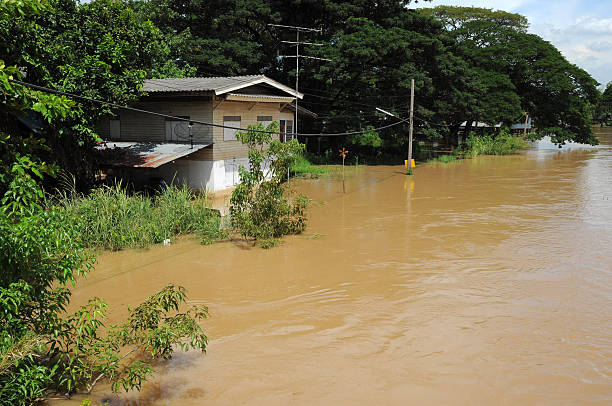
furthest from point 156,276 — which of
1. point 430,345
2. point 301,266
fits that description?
point 430,345

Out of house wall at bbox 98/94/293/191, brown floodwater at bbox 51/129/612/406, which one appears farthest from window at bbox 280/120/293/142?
brown floodwater at bbox 51/129/612/406

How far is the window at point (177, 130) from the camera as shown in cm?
2031

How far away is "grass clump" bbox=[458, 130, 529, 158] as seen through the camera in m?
39.4

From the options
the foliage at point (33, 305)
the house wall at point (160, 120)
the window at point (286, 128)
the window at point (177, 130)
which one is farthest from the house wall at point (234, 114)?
the foliage at point (33, 305)

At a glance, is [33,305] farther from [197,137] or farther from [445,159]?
[445,159]

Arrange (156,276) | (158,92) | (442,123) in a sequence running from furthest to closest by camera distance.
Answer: (442,123) < (158,92) < (156,276)

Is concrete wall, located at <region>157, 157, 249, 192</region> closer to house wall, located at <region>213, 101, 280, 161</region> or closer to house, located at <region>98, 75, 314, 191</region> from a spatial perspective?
house, located at <region>98, 75, 314, 191</region>

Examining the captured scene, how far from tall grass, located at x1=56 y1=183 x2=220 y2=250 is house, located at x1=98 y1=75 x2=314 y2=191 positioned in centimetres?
475

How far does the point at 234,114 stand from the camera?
69.9 feet

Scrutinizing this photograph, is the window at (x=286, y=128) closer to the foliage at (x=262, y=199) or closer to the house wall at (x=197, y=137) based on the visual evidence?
the house wall at (x=197, y=137)

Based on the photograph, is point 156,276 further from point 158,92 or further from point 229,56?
point 229,56

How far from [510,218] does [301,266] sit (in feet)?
29.0

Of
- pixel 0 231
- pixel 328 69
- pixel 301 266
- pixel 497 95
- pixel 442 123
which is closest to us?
pixel 0 231

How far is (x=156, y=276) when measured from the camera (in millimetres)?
10727
